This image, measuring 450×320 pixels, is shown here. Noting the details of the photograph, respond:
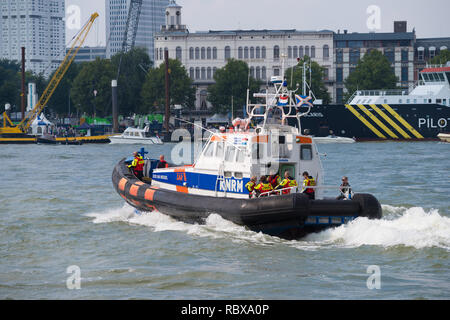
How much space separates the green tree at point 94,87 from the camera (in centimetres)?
10062

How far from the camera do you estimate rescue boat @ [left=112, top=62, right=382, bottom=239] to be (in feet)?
56.4

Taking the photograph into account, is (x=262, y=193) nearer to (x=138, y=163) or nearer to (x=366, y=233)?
(x=366, y=233)

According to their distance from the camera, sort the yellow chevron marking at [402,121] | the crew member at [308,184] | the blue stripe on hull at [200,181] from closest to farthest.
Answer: the crew member at [308,184] → the blue stripe on hull at [200,181] → the yellow chevron marking at [402,121]

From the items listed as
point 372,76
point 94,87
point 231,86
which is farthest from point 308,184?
point 94,87

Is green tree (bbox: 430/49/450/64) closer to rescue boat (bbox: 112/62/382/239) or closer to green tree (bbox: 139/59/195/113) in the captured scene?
green tree (bbox: 139/59/195/113)

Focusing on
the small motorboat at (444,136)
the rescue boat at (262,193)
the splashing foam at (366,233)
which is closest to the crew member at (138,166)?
the rescue boat at (262,193)

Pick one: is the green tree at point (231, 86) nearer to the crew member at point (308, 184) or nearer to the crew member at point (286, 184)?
the crew member at point (308, 184)

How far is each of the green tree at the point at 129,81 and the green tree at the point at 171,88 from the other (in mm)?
2621

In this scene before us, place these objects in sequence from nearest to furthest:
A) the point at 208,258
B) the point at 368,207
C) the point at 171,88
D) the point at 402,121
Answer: the point at 208,258, the point at 368,207, the point at 402,121, the point at 171,88

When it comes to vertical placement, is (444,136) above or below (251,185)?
above

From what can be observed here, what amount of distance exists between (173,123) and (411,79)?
34526 mm

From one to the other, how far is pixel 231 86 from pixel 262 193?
80.1m

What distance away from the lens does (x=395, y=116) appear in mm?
73625
